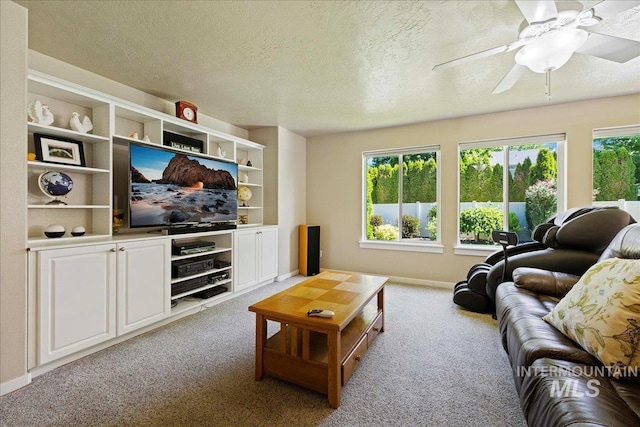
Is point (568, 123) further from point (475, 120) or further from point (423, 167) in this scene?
point (423, 167)

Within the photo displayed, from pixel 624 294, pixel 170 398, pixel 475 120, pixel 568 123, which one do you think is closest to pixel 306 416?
pixel 170 398

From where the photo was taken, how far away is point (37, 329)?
1.82m

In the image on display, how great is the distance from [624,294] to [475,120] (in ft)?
10.6

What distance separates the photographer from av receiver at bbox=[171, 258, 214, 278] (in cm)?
283

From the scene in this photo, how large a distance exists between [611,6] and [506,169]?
8.81ft

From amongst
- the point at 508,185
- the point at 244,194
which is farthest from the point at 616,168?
the point at 244,194

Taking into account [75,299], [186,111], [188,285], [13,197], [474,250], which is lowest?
[188,285]

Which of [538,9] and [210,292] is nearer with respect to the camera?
[538,9]

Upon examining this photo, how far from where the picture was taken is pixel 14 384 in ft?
5.63

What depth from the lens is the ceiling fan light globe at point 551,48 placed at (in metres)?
1.60

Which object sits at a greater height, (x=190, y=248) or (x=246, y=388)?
(x=190, y=248)

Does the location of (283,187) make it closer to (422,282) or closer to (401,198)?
(401,198)

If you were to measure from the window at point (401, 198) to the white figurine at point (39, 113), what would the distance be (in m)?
3.80

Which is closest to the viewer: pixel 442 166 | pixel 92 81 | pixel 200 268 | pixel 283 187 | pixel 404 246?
pixel 92 81
